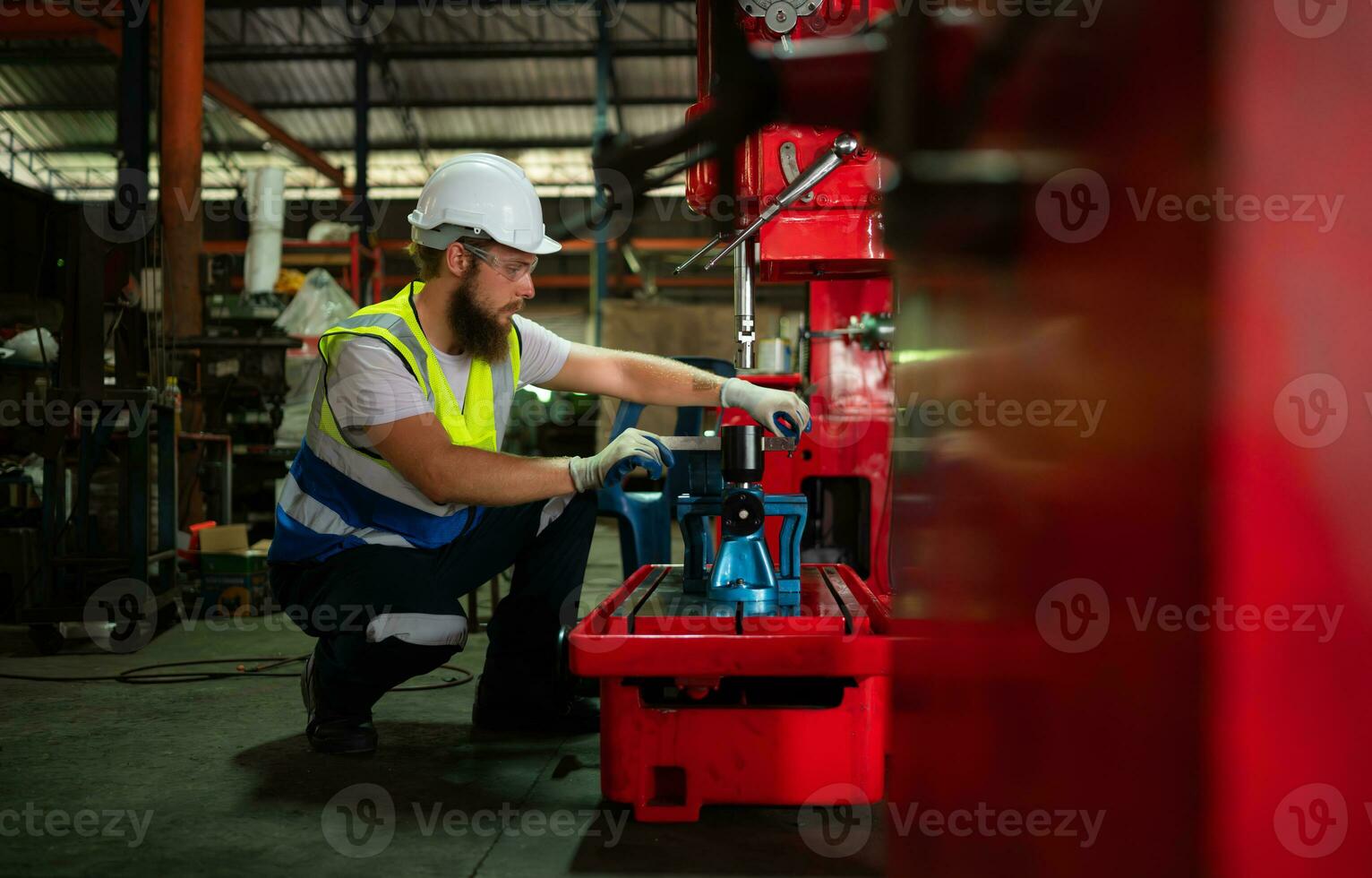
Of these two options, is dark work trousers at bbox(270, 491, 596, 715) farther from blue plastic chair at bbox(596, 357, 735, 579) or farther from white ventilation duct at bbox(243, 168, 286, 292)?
white ventilation duct at bbox(243, 168, 286, 292)

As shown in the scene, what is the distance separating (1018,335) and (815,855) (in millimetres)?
1118

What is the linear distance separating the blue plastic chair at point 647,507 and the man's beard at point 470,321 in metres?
0.89

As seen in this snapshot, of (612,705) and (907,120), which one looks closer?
(907,120)

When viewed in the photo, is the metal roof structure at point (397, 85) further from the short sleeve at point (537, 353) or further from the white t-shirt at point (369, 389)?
the white t-shirt at point (369, 389)

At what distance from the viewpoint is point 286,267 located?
25.4 ft

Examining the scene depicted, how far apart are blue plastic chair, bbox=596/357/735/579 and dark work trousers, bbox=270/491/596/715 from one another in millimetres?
712

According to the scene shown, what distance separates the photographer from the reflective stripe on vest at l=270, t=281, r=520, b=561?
1965mm

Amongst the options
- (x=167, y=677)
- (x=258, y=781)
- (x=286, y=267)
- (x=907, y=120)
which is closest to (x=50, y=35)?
(x=286, y=267)

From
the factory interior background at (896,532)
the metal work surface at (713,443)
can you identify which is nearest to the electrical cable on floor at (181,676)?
the factory interior background at (896,532)

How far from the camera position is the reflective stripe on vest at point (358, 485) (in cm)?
196

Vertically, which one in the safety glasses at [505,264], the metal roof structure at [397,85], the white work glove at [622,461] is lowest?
the white work glove at [622,461]

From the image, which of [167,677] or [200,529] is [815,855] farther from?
[200,529]

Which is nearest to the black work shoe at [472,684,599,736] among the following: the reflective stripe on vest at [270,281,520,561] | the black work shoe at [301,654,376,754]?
the black work shoe at [301,654,376,754]

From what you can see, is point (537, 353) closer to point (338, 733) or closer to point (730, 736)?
point (338, 733)
